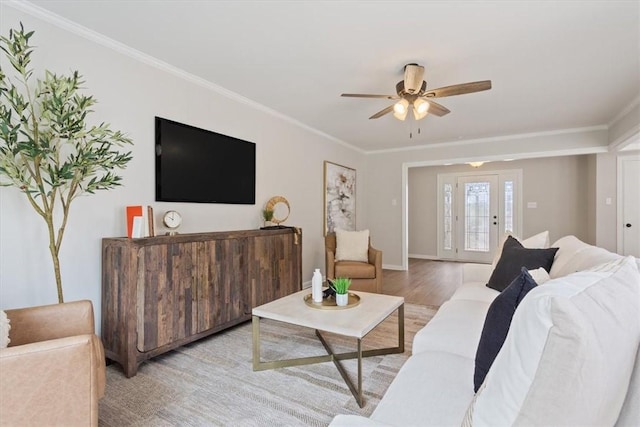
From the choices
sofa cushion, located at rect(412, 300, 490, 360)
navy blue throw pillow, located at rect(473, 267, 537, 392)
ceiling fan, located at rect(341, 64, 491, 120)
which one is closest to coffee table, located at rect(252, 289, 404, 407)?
sofa cushion, located at rect(412, 300, 490, 360)

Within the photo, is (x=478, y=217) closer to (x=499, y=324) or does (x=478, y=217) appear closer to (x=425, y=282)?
(x=425, y=282)

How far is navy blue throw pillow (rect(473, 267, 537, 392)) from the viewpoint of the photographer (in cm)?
105

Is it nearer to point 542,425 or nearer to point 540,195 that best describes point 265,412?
point 542,425

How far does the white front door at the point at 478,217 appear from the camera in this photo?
6.96m

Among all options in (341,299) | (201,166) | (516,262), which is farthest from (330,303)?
(201,166)

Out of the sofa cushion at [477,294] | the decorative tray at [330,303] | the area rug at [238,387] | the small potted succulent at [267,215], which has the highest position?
the small potted succulent at [267,215]

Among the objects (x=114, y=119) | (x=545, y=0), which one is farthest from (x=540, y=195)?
(x=114, y=119)

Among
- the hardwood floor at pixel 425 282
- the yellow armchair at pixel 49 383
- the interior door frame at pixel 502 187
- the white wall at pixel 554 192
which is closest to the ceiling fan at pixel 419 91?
the hardwood floor at pixel 425 282

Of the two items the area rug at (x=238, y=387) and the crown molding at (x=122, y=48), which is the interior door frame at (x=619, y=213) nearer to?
the area rug at (x=238, y=387)

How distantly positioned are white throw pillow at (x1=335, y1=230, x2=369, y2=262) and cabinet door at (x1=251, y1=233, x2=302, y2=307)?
828 mm

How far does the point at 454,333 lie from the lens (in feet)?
5.52

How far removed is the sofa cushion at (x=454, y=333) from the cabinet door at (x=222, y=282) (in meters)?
1.72

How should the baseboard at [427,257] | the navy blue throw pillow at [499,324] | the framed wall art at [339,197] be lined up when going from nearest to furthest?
the navy blue throw pillow at [499,324] → the framed wall art at [339,197] → the baseboard at [427,257]

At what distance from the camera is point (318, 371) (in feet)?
7.14
